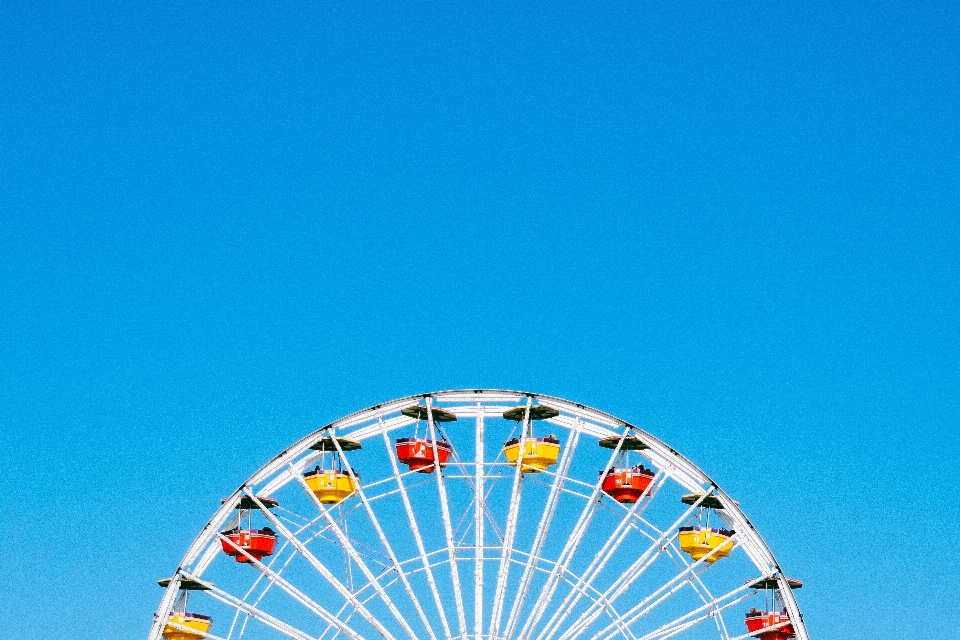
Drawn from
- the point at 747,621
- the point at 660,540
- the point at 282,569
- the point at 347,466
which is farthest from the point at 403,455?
the point at 747,621

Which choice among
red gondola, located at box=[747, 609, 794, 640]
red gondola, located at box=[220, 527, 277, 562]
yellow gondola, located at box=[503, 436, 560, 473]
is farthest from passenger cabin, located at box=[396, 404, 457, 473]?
red gondola, located at box=[747, 609, 794, 640]

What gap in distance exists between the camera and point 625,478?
4044 cm

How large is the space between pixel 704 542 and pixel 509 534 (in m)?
5.40

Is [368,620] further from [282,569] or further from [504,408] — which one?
[504,408]

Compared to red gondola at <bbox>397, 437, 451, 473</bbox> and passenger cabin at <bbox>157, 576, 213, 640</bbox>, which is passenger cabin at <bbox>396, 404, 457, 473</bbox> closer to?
red gondola at <bbox>397, 437, 451, 473</bbox>

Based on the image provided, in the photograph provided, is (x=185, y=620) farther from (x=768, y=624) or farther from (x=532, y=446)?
(x=768, y=624)

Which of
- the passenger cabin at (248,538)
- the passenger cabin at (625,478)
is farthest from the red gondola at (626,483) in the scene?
the passenger cabin at (248,538)

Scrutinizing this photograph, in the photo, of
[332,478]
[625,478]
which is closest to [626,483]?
[625,478]

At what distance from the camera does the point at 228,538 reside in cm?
4044

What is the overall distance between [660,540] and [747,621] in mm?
3309

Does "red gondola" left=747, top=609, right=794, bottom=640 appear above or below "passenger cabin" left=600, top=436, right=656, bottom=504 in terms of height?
below

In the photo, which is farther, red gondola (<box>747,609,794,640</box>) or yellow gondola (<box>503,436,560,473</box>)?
yellow gondola (<box>503,436,560,473</box>)

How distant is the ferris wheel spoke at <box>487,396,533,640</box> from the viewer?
37.7m

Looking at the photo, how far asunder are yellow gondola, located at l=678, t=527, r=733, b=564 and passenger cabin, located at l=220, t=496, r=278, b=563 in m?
10.9
